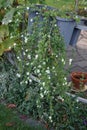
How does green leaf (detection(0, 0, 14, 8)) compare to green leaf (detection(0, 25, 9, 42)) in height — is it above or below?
above

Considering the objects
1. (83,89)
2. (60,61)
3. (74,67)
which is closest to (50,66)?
(60,61)

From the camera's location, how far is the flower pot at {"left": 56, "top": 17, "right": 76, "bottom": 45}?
416 centimetres

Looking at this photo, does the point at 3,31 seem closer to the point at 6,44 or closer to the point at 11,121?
the point at 6,44

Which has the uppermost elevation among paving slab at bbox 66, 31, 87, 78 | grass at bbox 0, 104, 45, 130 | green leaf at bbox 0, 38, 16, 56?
green leaf at bbox 0, 38, 16, 56

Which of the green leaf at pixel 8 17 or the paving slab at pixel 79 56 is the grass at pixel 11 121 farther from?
the paving slab at pixel 79 56

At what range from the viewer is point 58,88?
3.78 meters

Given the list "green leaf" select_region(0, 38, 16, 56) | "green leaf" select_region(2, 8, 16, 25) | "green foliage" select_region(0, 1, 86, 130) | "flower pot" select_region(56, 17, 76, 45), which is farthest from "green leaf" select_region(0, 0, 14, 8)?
"flower pot" select_region(56, 17, 76, 45)

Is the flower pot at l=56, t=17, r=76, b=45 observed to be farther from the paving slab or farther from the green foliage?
the paving slab

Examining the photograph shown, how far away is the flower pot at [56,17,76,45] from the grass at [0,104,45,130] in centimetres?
102

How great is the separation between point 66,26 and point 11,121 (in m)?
1.20

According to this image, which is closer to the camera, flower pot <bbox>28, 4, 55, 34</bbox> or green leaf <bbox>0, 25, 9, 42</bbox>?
flower pot <bbox>28, 4, 55, 34</bbox>

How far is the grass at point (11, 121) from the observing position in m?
3.95

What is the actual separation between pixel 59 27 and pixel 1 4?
911 millimetres

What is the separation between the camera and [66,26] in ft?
13.7
